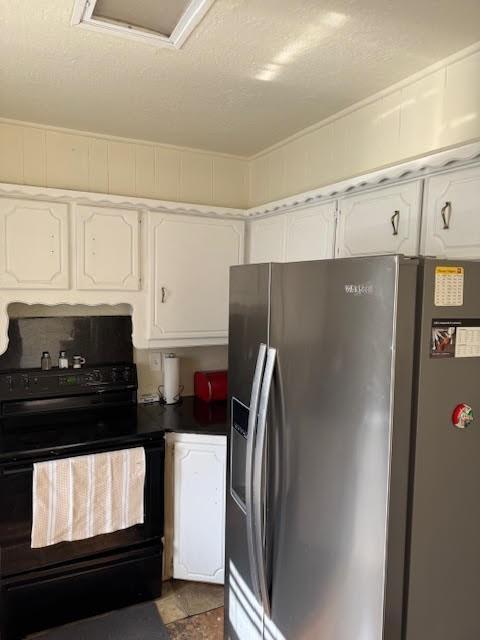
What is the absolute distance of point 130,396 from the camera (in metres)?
2.61

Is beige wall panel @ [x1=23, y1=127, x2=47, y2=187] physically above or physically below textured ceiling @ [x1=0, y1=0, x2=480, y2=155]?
below

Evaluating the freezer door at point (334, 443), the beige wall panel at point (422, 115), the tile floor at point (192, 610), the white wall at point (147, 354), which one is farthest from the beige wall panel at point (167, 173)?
the tile floor at point (192, 610)

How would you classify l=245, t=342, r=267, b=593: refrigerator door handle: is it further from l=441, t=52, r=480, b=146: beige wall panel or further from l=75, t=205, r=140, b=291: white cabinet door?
A: l=75, t=205, r=140, b=291: white cabinet door

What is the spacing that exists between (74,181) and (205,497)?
1.79 m

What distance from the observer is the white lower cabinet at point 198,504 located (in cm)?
231

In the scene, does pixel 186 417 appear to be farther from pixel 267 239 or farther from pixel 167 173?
pixel 167 173

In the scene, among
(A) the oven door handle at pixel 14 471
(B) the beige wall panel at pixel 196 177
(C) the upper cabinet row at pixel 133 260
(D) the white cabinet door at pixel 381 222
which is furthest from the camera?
(B) the beige wall panel at pixel 196 177

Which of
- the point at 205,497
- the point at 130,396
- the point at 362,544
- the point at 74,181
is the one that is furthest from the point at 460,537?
the point at 74,181

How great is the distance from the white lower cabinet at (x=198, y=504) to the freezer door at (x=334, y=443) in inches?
36.1

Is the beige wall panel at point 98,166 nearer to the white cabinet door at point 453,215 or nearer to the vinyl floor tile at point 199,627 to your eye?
the white cabinet door at point 453,215

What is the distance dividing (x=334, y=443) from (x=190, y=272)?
164 cm

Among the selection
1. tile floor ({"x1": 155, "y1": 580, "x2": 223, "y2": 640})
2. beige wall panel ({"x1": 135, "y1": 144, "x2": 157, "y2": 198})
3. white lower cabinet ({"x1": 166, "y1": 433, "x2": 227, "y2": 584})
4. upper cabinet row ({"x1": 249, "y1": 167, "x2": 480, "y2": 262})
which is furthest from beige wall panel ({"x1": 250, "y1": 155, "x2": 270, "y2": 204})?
tile floor ({"x1": 155, "y1": 580, "x2": 223, "y2": 640})

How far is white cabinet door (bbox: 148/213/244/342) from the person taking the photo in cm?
250

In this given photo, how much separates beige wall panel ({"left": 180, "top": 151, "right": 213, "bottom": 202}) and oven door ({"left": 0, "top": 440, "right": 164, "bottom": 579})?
144 cm
